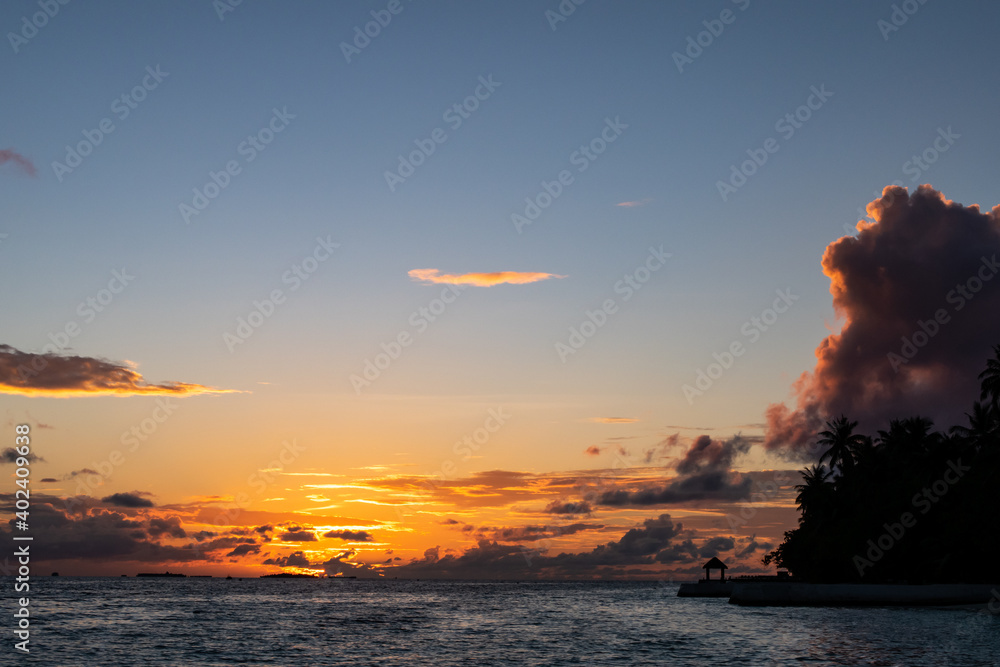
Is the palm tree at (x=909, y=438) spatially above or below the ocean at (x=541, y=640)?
above

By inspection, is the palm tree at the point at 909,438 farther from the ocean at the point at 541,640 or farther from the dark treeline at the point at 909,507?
the ocean at the point at 541,640

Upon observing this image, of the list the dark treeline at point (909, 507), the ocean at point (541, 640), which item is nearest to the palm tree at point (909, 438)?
the dark treeline at point (909, 507)

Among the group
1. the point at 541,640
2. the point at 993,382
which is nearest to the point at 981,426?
the point at 993,382

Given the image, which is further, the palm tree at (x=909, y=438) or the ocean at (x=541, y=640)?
the palm tree at (x=909, y=438)

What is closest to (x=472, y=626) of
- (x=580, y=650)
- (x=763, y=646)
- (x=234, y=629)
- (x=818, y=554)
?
(x=234, y=629)

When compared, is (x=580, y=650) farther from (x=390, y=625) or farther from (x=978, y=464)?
(x=978, y=464)

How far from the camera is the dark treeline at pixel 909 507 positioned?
248ft

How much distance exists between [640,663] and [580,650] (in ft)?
29.1

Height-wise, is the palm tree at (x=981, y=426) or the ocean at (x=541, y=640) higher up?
the palm tree at (x=981, y=426)

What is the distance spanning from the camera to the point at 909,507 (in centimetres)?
8694

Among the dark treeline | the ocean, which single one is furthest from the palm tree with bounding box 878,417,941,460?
the ocean

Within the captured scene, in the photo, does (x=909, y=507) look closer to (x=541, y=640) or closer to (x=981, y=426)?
(x=981, y=426)

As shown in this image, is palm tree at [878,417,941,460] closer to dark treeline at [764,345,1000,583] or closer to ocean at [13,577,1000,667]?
dark treeline at [764,345,1000,583]

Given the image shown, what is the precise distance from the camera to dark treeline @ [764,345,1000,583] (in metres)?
75.7
